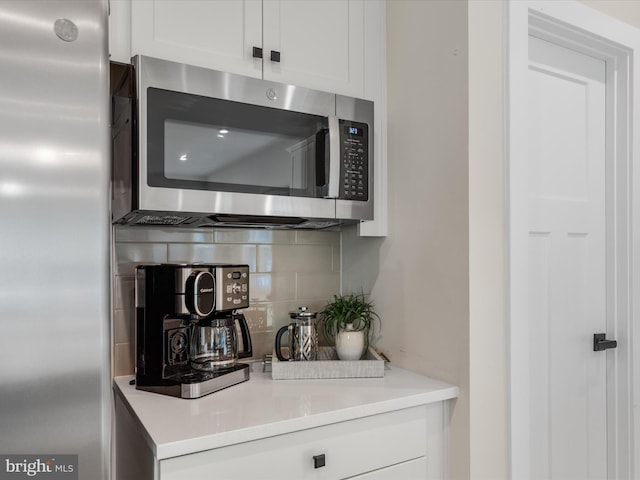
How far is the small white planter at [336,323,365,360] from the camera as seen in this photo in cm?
158

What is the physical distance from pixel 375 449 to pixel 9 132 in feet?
3.52

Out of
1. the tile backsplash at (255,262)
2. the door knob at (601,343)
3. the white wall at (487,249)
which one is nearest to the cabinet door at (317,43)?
the white wall at (487,249)

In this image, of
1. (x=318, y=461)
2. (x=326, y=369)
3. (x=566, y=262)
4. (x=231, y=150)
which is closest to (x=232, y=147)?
(x=231, y=150)

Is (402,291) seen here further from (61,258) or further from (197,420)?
(61,258)

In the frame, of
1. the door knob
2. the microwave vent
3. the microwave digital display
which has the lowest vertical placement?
the door knob

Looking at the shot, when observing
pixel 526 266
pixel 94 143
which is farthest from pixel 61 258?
pixel 526 266

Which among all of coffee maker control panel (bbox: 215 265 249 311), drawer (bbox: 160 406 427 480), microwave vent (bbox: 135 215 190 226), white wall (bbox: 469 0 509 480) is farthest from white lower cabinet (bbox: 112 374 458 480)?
microwave vent (bbox: 135 215 190 226)

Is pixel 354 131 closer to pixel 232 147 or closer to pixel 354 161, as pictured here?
pixel 354 161

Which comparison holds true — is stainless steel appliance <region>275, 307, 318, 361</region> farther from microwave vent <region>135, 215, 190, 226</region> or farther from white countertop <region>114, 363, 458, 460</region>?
microwave vent <region>135, 215, 190, 226</region>

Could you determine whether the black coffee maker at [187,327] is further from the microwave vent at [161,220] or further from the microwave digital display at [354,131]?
the microwave digital display at [354,131]

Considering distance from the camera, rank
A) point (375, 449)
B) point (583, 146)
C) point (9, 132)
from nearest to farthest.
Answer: point (9, 132) < point (375, 449) < point (583, 146)

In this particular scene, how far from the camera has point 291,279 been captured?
1.83 m

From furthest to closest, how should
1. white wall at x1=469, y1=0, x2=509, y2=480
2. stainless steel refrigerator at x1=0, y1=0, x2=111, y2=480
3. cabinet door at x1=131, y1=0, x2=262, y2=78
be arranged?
white wall at x1=469, y1=0, x2=509, y2=480
cabinet door at x1=131, y1=0, x2=262, y2=78
stainless steel refrigerator at x1=0, y1=0, x2=111, y2=480

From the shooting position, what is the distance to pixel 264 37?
4.73ft
